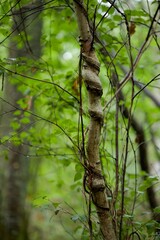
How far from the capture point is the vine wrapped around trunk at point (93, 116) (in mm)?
1606

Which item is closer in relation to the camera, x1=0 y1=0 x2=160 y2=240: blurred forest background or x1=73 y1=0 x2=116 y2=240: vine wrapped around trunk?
x1=73 y1=0 x2=116 y2=240: vine wrapped around trunk

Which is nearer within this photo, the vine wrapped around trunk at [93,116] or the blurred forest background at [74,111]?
the vine wrapped around trunk at [93,116]

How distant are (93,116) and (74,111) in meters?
1.02

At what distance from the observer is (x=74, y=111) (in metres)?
2.63

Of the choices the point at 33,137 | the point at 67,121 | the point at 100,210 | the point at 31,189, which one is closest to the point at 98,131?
the point at 100,210

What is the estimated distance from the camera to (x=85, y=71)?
1606 millimetres

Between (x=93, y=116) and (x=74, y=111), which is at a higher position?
(x=74, y=111)

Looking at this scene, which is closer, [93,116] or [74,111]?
[93,116]

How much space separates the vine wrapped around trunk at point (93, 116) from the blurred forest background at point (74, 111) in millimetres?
46

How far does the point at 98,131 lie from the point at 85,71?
29 cm

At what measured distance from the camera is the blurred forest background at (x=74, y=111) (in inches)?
73.0

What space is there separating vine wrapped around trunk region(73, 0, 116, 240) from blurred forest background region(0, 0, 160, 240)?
0.15 feet

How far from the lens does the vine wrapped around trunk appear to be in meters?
1.61

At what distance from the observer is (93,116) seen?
1624 mm
